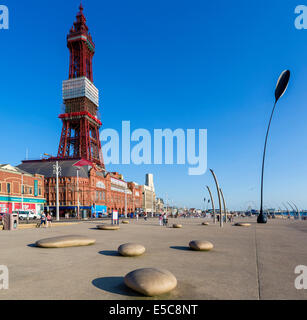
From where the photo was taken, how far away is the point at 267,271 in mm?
7434

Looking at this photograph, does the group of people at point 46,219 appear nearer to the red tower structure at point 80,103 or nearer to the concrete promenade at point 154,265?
the concrete promenade at point 154,265

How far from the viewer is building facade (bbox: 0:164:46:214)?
175ft

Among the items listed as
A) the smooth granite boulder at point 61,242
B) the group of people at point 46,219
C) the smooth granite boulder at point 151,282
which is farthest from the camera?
the group of people at point 46,219

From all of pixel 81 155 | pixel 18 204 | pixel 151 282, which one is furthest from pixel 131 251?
pixel 81 155

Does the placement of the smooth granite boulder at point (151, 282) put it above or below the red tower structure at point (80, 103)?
below

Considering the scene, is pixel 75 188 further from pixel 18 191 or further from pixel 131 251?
pixel 131 251

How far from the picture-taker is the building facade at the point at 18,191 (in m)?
53.2

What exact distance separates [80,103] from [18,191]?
54851mm

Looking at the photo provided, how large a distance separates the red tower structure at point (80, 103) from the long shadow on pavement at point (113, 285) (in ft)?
289

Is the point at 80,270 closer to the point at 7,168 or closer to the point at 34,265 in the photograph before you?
the point at 34,265

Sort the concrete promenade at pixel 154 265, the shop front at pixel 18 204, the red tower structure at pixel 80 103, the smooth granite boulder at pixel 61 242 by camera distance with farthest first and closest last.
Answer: the red tower structure at pixel 80 103
the shop front at pixel 18 204
the smooth granite boulder at pixel 61 242
the concrete promenade at pixel 154 265

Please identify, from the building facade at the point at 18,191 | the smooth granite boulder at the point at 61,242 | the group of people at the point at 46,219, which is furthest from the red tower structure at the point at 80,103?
the smooth granite boulder at the point at 61,242
